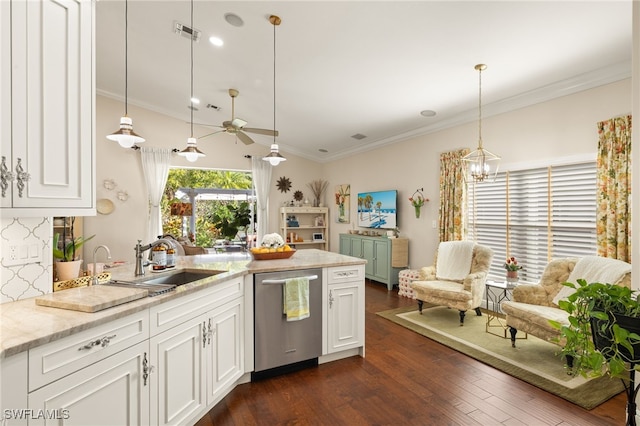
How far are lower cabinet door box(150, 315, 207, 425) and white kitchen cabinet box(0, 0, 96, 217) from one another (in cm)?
83

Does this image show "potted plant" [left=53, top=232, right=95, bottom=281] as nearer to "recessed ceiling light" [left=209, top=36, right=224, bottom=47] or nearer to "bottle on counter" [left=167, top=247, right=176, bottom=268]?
"bottle on counter" [left=167, top=247, right=176, bottom=268]

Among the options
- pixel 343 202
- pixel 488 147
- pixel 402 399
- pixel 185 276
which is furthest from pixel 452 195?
pixel 185 276

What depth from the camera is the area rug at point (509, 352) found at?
236 cm

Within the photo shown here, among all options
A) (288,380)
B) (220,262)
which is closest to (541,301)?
(288,380)

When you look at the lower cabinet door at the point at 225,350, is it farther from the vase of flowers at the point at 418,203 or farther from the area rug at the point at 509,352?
the vase of flowers at the point at 418,203

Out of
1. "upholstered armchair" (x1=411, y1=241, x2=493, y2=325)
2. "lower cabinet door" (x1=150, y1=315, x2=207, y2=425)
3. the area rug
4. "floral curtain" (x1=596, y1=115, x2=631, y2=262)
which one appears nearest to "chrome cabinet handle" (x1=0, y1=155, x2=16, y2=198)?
"lower cabinet door" (x1=150, y1=315, x2=207, y2=425)

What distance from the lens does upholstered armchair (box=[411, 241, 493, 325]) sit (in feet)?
12.2

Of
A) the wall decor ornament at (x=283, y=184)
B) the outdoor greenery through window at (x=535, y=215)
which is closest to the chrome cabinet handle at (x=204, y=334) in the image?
the outdoor greenery through window at (x=535, y=215)

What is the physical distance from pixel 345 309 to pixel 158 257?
5.37ft

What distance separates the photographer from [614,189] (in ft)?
9.96

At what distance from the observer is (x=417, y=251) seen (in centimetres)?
542

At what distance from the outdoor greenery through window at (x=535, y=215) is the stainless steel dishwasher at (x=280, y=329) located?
2.94m

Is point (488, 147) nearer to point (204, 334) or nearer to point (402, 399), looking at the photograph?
point (402, 399)

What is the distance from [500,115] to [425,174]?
1434mm
